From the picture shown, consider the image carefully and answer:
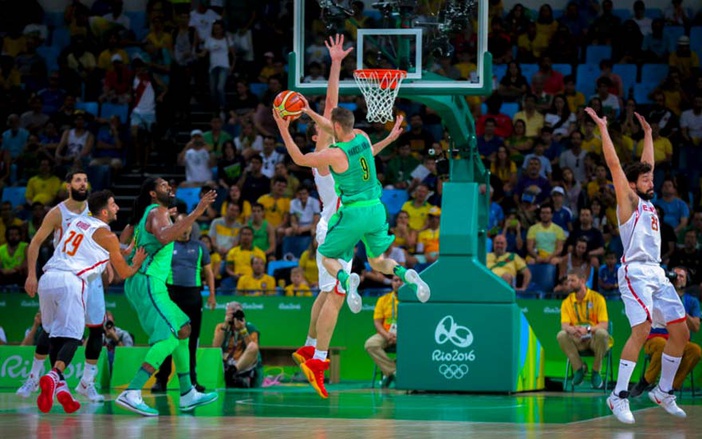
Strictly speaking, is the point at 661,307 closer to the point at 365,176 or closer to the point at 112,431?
the point at 365,176

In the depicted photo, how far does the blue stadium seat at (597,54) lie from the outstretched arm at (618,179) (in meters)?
11.6

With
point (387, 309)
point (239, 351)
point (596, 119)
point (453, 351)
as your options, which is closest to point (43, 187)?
point (239, 351)

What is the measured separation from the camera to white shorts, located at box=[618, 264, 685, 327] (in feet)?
38.2

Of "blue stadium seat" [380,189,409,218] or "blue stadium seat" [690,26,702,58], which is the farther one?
"blue stadium seat" [690,26,702,58]

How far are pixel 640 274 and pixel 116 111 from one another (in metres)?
14.9

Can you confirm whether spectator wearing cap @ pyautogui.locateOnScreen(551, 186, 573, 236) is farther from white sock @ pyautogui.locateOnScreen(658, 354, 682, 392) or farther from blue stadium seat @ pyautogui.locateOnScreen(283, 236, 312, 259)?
white sock @ pyautogui.locateOnScreen(658, 354, 682, 392)

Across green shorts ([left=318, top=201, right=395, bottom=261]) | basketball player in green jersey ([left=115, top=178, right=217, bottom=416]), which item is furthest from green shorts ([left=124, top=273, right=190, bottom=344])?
green shorts ([left=318, top=201, right=395, bottom=261])

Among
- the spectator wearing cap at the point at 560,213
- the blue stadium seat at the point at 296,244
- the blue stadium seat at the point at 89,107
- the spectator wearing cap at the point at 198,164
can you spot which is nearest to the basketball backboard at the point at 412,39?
the spectator wearing cap at the point at 560,213

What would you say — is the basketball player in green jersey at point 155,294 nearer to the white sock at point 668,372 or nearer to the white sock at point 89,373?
the white sock at point 89,373

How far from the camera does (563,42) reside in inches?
913

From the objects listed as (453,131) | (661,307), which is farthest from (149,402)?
(661,307)

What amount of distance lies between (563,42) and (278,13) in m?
5.96

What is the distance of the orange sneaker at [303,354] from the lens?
12.2 meters

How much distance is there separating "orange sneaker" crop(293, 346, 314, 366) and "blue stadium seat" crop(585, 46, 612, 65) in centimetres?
1257
